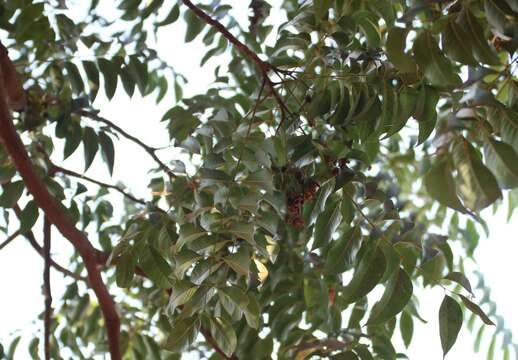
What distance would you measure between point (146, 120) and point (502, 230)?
3.74 ft

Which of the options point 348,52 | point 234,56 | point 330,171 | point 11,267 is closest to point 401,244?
point 330,171

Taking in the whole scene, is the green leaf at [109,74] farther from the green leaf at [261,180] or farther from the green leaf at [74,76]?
the green leaf at [261,180]

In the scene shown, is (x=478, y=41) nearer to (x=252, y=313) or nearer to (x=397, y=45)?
(x=397, y=45)

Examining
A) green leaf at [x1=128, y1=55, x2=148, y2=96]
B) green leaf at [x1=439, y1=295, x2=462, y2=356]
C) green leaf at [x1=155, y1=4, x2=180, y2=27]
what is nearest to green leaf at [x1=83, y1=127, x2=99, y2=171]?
green leaf at [x1=128, y1=55, x2=148, y2=96]

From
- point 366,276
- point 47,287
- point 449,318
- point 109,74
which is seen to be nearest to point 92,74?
point 109,74

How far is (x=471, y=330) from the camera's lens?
1729 mm

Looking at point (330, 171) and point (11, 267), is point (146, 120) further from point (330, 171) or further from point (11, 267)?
point (330, 171)

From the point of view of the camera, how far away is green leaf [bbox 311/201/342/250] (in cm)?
94

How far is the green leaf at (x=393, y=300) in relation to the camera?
85 cm

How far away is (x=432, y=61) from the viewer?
2.40 feet

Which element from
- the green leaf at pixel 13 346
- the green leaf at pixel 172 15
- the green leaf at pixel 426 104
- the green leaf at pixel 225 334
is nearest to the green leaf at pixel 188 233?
the green leaf at pixel 225 334

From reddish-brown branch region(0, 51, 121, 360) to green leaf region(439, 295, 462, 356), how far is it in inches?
26.3

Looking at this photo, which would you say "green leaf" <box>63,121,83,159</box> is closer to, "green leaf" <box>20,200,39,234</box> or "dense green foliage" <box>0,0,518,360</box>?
"dense green foliage" <box>0,0,518,360</box>

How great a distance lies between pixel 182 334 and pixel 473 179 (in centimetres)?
41
